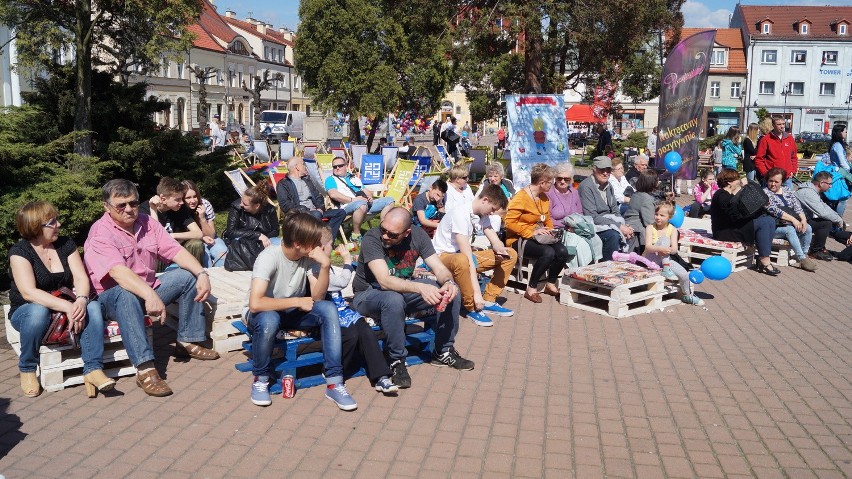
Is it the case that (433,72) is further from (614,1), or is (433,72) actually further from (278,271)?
(278,271)

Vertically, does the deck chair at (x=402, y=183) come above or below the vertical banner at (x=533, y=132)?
below

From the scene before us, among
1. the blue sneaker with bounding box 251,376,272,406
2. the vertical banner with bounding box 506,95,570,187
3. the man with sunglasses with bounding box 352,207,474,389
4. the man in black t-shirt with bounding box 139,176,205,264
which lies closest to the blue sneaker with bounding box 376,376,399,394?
the man with sunglasses with bounding box 352,207,474,389

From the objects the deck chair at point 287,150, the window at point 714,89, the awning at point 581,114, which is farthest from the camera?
the window at point 714,89

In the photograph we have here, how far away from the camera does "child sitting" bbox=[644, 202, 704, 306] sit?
7918 mm

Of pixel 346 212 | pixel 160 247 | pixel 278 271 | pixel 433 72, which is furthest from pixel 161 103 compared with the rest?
pixel 433 72

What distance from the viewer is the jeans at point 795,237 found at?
1000cm

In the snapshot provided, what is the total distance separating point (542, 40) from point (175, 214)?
985 centimetres

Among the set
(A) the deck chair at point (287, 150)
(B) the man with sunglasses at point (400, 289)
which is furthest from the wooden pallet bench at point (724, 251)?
(A) the deck chair at point (287, 150)

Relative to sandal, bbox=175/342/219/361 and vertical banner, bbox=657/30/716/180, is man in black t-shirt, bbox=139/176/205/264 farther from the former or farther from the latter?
vertical banner, bbox=657/30/716/180

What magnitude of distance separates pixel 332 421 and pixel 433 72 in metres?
25.7

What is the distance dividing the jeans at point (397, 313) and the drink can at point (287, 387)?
0.72 meters

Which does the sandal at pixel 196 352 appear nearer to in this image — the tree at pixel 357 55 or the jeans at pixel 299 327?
the jeans at pixel 299 327

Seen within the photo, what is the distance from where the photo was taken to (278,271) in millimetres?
4988

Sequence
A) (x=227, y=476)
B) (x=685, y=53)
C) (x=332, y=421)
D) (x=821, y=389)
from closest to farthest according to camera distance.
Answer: (x=227, y=476)
(x=332, y=421)
(x=821, y=389)
(x=685, y=53)
